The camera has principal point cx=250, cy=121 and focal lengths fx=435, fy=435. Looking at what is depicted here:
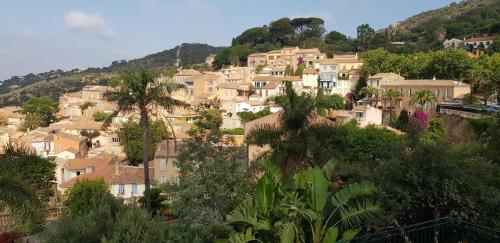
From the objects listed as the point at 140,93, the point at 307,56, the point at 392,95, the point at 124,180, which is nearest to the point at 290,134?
the point at 140,93

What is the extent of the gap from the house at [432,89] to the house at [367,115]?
11.8 ft

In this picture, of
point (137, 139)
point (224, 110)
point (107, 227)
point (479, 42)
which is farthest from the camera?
point (479, 42)

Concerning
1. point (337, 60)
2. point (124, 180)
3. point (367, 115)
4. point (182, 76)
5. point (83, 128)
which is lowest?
point (124, 180)

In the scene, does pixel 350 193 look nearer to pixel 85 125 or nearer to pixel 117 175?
pixel 117 175

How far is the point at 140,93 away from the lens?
20734 mm

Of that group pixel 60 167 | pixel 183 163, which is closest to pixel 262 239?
pixel 183 163

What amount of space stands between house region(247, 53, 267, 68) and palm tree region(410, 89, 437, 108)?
5455 cm

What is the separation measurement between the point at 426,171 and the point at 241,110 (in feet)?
182

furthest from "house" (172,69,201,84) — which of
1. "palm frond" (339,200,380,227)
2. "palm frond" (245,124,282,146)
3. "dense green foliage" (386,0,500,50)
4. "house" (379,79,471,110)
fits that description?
"palm frond" (339,200,380,227)

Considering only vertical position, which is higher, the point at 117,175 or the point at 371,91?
the point at 371,91

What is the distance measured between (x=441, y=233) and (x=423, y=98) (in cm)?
4044

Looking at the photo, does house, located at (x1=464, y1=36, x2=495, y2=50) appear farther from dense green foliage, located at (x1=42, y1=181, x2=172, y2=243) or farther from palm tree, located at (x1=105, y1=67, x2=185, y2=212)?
dense green foliage, located at (x1=42, y1=181, x2=172, y2=243)

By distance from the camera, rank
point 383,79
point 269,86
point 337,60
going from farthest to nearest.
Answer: point 337,60 < point 269,86 < point 383,79

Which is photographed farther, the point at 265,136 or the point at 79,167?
the point at 79,167
